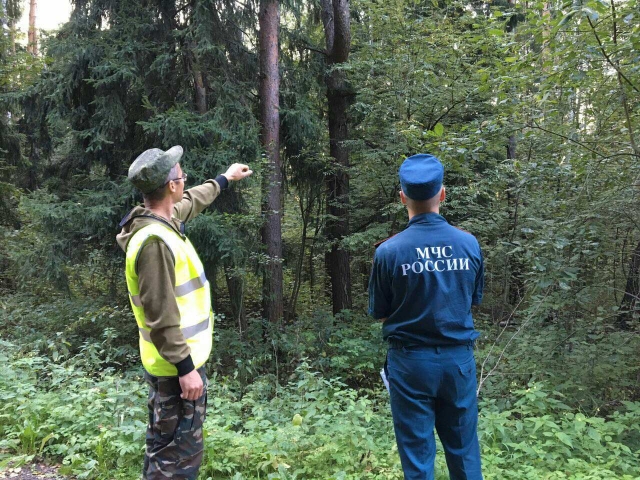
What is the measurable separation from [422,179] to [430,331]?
74 centimetres

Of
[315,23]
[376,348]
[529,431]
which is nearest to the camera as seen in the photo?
[529,431]

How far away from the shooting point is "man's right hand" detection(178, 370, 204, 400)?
219 cm

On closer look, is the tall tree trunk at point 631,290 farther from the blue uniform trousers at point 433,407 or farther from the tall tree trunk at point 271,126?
the tall tree trunk at point 271,126

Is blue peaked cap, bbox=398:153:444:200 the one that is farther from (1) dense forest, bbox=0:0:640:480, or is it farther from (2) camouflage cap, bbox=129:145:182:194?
(1) dense forest, bbox=0:0:640:480

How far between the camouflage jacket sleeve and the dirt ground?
213cm

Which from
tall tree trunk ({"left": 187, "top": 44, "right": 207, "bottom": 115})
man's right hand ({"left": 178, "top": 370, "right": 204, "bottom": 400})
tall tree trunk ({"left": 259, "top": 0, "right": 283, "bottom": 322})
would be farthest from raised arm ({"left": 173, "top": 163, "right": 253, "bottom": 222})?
tall tree trunk ({"left": 187, "top": 44, "right": 207, "bottom": 115})

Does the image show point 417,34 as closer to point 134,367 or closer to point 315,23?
point 315,23

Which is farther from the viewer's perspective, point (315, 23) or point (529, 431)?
point (315, 23)

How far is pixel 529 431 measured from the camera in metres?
3.80

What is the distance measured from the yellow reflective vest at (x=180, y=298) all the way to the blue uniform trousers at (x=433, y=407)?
1.05 meters

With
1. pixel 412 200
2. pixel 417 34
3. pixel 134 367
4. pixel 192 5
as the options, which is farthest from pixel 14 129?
pixel 412 200

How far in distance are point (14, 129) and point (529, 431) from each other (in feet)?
42.4

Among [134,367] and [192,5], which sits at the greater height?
[192,5]

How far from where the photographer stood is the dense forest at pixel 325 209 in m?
3.71
